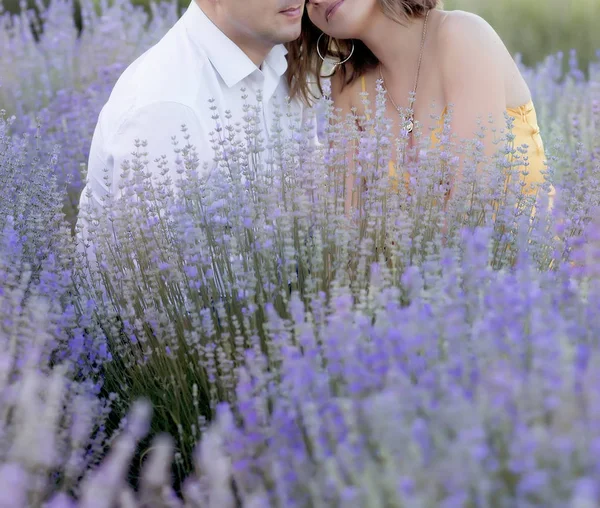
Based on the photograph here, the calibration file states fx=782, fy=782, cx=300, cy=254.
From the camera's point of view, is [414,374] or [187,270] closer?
[414,374]

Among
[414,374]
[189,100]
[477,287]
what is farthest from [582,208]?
[189,100]

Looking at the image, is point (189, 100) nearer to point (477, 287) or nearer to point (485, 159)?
Result: point (485, 159)

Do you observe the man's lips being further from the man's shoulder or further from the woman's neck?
the man's shoulder

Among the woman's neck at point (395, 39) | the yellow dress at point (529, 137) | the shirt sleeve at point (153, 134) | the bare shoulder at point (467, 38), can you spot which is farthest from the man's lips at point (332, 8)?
the shirt sleeve at point (153, 134)

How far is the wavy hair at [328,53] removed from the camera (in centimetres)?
326

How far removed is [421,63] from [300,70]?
0.52 metres

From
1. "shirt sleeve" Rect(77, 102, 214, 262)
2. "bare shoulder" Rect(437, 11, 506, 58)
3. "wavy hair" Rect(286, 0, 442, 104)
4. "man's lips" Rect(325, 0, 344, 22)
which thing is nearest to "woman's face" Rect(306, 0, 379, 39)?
"man's lips" Rect(325, 0, 344, 22)

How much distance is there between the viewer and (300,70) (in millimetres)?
3361

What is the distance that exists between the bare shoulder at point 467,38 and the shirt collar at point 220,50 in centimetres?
78

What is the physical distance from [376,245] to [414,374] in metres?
0.76

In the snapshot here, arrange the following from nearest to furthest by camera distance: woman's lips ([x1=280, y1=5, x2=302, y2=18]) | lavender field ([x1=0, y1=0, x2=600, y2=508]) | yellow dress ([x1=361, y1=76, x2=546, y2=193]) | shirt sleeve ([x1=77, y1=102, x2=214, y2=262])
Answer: lavender field ([x1=0, y1=0, x2=600, y2=508]), shirt sleeve ([x1=77, y1=102, x2=214, y2=262]), woman's lips ([x1=280, y1=5, x2=302, y2=18]), yellow dress ([x1=361, y1=76, x2=546, y2=193])

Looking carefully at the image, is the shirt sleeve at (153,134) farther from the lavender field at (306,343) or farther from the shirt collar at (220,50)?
the shirt collar at (220,50)

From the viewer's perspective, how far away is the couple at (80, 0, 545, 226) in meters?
2.77

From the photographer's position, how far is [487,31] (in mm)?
3111
